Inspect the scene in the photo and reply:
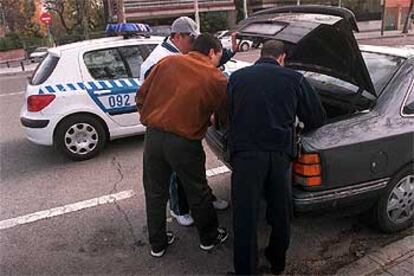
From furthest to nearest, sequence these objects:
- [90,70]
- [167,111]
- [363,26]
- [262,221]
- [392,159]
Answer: [363,26] < [90,70] < [262,221] < [392,159] < [167,111]

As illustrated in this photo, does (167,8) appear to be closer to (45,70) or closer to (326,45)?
(45,70)

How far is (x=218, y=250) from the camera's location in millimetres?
3598

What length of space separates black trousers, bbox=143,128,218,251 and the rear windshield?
3.11 m

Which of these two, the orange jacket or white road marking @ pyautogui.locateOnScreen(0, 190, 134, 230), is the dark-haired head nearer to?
the orange jacket

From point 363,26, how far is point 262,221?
45.3 m

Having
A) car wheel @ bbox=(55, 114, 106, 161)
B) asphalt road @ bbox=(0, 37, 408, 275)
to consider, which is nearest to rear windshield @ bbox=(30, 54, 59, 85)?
car wheel @ bbox=(55, 114, 106, 161)

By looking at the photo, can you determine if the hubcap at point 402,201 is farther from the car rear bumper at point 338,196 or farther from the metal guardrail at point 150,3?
the metal guardrail at point 150,3

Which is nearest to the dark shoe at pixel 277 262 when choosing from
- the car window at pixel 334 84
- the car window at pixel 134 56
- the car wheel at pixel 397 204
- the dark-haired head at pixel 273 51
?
the car wheel at pixel 397 204

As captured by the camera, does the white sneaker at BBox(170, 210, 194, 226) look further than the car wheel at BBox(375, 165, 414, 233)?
Yes

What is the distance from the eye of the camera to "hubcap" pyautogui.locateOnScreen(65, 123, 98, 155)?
19.5 feet

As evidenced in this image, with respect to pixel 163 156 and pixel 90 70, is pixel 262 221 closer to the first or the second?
pixel 163 156

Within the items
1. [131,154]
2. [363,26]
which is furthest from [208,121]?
[363,26]

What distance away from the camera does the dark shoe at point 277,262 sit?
316cm

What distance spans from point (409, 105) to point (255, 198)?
157cm
